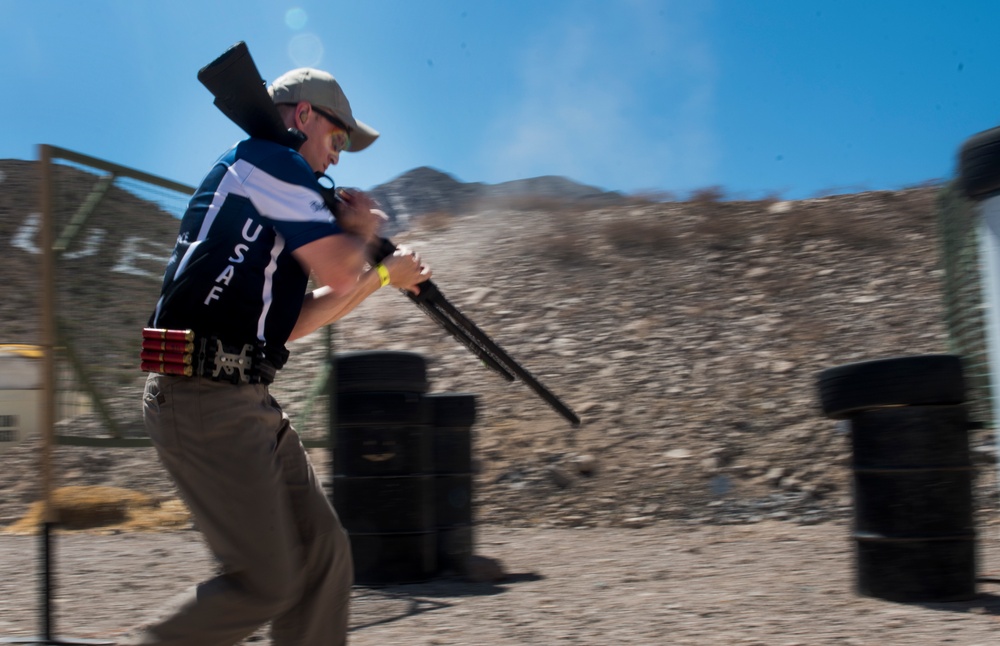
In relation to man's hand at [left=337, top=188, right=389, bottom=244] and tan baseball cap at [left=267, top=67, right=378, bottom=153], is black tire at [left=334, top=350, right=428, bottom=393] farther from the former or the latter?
tan baseball cap at [left=267, top=67, right=378, bottom=153]

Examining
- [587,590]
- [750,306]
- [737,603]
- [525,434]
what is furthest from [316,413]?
[750,306]

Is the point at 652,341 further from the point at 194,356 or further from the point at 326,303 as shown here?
the point at 194,356

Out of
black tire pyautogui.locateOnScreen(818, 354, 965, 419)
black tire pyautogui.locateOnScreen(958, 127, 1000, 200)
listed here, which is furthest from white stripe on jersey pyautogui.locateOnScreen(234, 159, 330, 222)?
black tire pyautogui.locateOnScreen(958, 127, 1000, 200)

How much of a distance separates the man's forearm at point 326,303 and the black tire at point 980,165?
9.81 ft

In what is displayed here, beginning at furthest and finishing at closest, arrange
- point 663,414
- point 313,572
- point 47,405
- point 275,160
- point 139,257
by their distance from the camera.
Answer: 1. point 663,414
2. point 139,257
3. point 47,405
4. point 313,572
5. point 275,160

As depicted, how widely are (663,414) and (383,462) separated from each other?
539cm

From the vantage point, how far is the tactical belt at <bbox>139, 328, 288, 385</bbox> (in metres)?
2.66

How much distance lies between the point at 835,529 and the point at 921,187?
1130cm

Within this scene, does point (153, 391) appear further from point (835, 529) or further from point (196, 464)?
point (835, 529)

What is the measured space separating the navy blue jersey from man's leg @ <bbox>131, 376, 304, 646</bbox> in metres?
0.18

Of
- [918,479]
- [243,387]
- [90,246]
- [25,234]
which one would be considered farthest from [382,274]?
[25,234]

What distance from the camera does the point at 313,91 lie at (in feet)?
10.1

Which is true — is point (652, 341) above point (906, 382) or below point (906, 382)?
above

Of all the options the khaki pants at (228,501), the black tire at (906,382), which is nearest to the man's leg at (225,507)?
the khaki pants at (228,501)
